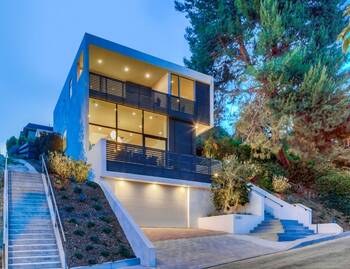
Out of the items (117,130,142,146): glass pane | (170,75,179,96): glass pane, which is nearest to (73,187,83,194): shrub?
(117,130,142,146): glass pane

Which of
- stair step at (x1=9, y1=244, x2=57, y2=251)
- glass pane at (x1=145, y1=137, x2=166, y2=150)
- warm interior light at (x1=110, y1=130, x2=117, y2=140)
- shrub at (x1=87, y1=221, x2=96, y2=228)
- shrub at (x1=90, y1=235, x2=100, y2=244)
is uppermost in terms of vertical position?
warm interior light at (x1=110, y1=130, x2=117, y2=140)

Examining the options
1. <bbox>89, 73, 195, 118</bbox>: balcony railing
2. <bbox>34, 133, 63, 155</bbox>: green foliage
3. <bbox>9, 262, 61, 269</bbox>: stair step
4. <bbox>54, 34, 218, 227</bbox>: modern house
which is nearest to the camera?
<bbox>9, 262, 61, 269</bbox>: stair step

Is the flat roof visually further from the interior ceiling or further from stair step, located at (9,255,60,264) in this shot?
stair step, located at (9,255,60,264)

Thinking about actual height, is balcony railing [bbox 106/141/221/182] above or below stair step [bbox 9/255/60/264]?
above

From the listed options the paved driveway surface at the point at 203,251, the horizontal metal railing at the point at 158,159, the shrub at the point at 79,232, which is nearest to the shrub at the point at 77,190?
the horizontal metal railing at the point at 158,159

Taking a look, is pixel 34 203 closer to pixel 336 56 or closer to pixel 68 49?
pixel 336 56

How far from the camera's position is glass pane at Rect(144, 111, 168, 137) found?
22.3 meters

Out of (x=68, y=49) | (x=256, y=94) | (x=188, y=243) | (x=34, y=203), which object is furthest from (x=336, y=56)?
(x=68, y=49)

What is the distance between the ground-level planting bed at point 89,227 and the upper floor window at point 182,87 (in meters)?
8.81

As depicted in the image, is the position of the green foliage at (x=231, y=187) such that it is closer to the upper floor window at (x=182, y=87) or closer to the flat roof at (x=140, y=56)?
the upper floor window at (x=182, y=87)

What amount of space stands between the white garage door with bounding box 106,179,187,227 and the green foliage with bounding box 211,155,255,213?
5.61 feet

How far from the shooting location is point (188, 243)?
14648 mm

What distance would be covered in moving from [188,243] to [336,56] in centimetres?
1723

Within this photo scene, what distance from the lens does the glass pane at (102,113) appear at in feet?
67.8
